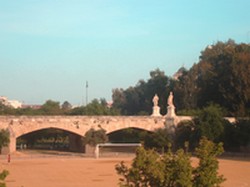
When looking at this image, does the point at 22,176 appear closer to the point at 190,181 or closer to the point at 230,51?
the point at 190,181

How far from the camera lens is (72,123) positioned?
144 feet

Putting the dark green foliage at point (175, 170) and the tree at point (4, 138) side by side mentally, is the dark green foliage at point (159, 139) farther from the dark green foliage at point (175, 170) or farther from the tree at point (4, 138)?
the dark green foliage at point (175, 170)

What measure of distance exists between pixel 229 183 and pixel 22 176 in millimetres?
11024

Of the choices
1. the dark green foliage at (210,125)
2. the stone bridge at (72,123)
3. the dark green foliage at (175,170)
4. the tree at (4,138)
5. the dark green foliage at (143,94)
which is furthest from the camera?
the dark green foliage at (143,94)

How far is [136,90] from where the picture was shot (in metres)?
79.9

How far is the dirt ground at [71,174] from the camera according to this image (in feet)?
76.2

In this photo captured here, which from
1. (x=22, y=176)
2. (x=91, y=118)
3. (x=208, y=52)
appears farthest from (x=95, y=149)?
(x=208, y=52)

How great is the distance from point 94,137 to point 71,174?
16.4 metres

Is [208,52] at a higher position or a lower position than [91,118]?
higher

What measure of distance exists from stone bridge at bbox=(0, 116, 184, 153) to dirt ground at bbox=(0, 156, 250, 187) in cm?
552

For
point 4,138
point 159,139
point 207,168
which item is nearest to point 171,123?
point 159,139

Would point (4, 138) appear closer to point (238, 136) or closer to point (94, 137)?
point (94, 137)

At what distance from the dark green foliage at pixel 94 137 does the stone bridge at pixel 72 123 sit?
2.33ft

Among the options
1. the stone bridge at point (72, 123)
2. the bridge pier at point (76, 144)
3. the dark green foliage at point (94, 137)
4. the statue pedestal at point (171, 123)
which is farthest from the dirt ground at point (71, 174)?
the bridge pier at point (76, 144)
